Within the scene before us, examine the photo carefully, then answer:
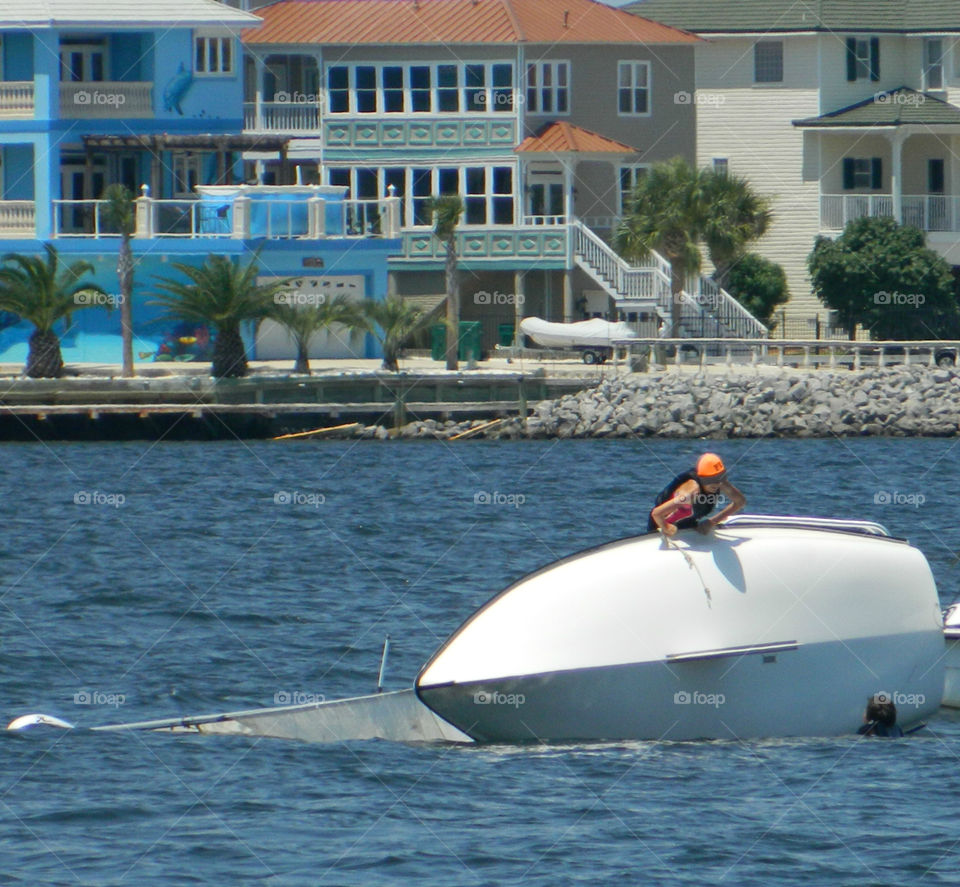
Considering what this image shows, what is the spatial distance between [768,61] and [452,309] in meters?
15.6

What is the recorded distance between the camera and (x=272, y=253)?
4869 cm

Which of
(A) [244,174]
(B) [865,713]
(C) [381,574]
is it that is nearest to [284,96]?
(A) [244,174]

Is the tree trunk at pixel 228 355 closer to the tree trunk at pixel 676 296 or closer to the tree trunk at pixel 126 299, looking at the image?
the tree trunk at pixel 126 299

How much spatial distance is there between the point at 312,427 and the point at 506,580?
60.6 feet

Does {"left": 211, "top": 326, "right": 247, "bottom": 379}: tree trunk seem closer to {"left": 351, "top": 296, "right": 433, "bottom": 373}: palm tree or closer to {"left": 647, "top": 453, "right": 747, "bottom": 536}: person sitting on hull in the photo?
{"left": 351, "top": 296, "right": 433, "bottom": 373}: palm tree

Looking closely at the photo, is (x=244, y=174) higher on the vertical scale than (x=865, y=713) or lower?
higher

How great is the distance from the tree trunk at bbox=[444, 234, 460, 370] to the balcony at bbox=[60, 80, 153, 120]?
335 inches

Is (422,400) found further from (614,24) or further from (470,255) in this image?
(614,24)

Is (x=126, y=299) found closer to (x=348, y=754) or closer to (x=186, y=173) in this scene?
(x=186, y=173)

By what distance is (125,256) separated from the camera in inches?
1809

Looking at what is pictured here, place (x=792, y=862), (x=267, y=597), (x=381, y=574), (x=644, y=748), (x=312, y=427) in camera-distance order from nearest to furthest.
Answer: (x=792, y=862) < (x=644, y=748) < (x=267, y=597) < (x=381, y=574) < (x=312, y=427)

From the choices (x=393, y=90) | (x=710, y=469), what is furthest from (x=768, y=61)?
(x=710, y=469)

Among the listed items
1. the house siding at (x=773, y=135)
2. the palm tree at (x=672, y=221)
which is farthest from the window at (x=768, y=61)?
the palm tree at (x=672, y=221)

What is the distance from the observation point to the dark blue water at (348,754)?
1369 centimetres
